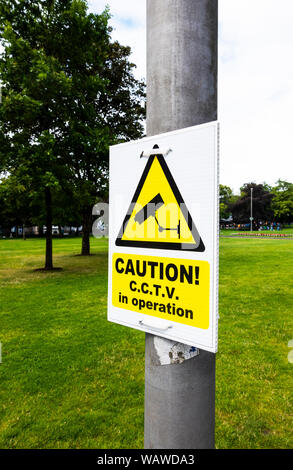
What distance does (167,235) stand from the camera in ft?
4.16

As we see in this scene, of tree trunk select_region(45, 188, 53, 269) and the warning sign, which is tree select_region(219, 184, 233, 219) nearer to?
tree trunk select_region(45, 188, 53, 269)

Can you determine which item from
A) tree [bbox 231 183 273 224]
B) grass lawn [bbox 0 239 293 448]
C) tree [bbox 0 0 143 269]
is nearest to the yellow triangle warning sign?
grass lawn [bbox 0 239 293 448]

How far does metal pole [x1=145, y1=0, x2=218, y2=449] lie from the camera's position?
124 centimetres

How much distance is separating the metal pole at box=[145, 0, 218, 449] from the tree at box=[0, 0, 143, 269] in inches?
429

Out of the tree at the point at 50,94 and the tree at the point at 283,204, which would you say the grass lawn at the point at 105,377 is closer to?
the tree at the point at 50,94

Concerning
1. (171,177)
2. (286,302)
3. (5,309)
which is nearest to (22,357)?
(5,309)

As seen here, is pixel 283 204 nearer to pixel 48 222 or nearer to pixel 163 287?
pixel 48 222

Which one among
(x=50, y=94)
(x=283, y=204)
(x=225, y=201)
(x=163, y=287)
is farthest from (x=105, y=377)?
(x=225, y=201)

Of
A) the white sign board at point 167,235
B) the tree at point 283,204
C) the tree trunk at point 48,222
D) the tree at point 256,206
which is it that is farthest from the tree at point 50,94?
the tree at point 283,204

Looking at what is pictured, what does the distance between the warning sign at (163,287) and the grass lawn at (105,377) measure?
2.35 meters

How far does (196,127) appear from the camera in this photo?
3.83 ft

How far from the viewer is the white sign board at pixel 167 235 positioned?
1146mm

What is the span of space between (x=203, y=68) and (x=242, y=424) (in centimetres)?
350

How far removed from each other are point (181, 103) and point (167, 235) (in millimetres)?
549
